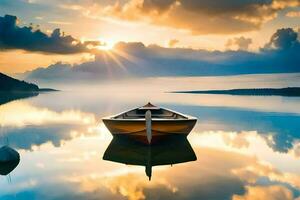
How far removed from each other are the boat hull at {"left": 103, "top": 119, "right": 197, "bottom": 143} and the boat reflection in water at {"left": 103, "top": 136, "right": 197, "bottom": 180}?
731 millimetres

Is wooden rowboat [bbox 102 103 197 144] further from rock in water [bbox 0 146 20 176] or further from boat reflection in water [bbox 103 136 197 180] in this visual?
rock in water [bbox 0 146 20 176]

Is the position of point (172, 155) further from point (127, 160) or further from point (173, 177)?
point (173, 177)

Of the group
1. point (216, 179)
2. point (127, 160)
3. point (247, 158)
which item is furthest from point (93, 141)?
point (216, 179)

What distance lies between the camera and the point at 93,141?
27047mm

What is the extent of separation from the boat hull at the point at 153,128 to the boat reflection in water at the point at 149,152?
731 millimetres

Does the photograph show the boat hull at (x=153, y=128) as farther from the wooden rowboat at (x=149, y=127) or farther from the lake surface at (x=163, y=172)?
the lake surface at (x=163, y=172)

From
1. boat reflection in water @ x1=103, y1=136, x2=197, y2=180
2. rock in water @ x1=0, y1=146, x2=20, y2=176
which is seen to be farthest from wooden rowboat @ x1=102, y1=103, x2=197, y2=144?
rock in water @ x1=0, y1=146, x2=20, y2=176

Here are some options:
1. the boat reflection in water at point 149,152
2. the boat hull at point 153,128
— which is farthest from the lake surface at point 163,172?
the boat hull at point 153,128

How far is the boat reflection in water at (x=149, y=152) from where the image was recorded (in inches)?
742

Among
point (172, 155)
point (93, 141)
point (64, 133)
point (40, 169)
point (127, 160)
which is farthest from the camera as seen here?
point (64, 133)

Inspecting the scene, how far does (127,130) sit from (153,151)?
2.05 metres

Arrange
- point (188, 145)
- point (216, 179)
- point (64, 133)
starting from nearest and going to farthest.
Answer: point (216, 179) < point (188, 145) < point (64, 133)

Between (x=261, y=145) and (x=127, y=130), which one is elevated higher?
(x=127, y=130)

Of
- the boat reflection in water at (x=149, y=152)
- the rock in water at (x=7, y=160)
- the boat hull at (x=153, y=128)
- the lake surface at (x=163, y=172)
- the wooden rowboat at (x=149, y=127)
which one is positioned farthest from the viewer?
the boat hull at (x=153, y=128)
